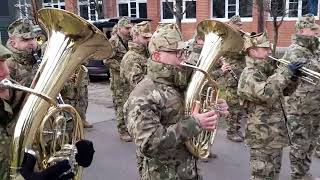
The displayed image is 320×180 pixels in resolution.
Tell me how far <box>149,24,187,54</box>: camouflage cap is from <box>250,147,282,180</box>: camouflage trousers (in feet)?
6.38

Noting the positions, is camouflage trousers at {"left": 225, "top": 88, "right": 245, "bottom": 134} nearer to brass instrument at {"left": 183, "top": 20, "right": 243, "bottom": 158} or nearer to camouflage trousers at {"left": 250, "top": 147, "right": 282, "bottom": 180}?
camouflage trousers at {"left": 250, "top": 147, "right": 282, "bottom": 180}

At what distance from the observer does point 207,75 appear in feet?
10.2

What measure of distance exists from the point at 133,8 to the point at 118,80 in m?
17.9

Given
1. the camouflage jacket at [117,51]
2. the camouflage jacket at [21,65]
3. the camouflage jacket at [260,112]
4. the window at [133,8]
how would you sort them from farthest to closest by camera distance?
the window at [133,8] < the camouflage jacket at [117,51] < the camouflage jacket at [21,65] < the camouflage jacket at [260,112]

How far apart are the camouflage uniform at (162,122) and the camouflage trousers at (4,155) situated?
0.82 meters

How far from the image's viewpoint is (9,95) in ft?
9.50

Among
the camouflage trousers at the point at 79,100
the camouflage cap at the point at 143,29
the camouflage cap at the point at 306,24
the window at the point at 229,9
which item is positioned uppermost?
the window at the point at 229,9

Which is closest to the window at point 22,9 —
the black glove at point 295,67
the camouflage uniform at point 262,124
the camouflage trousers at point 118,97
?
the camouflage trousers at point 118,97

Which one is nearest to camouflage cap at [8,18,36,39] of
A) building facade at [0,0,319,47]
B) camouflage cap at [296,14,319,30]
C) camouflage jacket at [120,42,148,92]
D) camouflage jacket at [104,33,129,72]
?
camouflage jacket at [120,42,148,92]

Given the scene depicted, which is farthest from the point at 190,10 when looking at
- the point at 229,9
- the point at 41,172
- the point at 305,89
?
the point at 41,172

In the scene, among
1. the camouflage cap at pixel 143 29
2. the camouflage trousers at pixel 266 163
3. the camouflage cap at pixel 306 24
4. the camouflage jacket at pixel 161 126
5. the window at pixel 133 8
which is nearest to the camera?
the camouflage jacket at pixel 161 126

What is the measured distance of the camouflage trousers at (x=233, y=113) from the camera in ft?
23.8

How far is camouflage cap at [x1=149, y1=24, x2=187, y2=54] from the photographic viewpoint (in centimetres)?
302

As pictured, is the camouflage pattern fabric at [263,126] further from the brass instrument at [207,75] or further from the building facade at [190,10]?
the building facade at [190,10]
